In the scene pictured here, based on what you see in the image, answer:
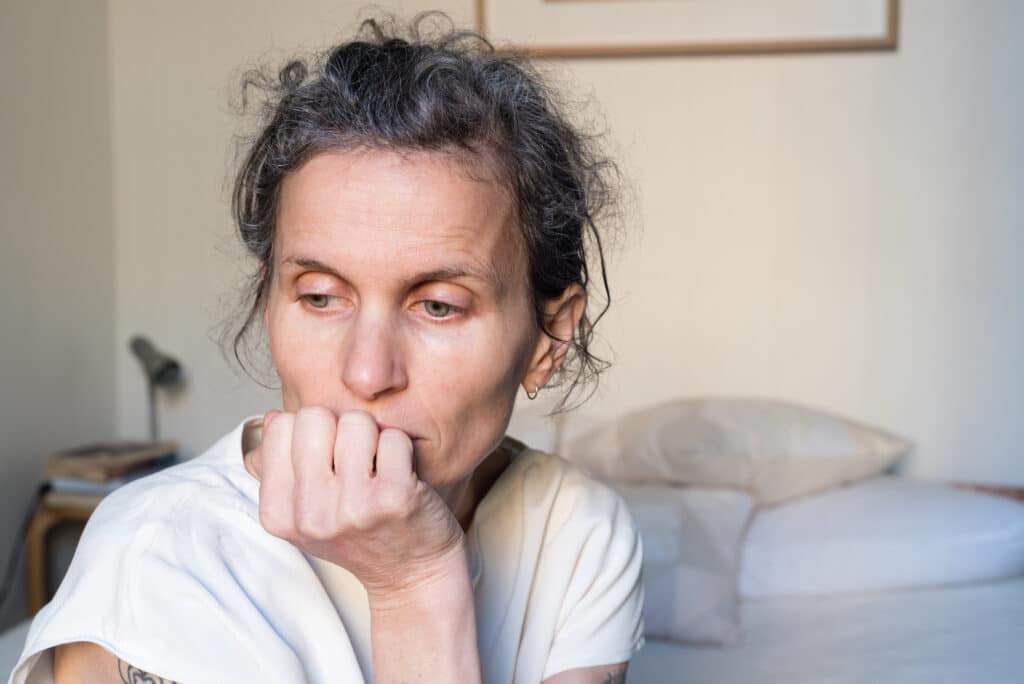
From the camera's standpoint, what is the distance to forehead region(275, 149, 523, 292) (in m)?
0.85

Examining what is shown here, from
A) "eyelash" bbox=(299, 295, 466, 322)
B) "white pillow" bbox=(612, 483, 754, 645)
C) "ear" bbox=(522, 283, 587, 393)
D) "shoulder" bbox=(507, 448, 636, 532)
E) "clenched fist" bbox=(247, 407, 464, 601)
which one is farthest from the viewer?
"white pillow" bbox=(612, 483, 754, 645)

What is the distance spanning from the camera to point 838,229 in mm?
2639

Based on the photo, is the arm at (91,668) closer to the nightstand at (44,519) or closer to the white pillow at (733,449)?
the white pillow at (733,449)

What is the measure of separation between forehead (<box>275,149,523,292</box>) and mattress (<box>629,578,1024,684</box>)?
1.05m

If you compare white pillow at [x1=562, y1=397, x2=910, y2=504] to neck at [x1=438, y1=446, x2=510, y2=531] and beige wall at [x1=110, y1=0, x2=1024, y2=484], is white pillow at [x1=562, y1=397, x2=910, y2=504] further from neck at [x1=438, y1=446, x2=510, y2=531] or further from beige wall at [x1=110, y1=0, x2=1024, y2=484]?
neck at [x1=438, y1=446, x2=510, y2=531]

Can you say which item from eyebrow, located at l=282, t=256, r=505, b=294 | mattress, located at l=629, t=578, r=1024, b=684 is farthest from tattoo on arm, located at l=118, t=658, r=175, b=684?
mattress, located at l=629, t=578, r=1024, b=684

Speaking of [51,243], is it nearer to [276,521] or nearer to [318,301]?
[318,301]

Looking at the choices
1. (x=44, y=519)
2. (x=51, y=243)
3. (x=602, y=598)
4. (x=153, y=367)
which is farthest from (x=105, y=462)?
(x=602, y=598)

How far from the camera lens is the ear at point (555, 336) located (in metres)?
1.07

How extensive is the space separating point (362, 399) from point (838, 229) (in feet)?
6.90

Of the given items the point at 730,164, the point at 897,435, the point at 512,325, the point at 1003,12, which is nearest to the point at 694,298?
the point at 730,164

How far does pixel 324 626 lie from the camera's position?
0.93m

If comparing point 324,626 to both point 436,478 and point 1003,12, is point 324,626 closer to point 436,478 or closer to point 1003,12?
point 436,478

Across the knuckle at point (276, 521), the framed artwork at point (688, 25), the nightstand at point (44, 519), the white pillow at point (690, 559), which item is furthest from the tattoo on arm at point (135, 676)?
the framed artwork at point (688, 25)
